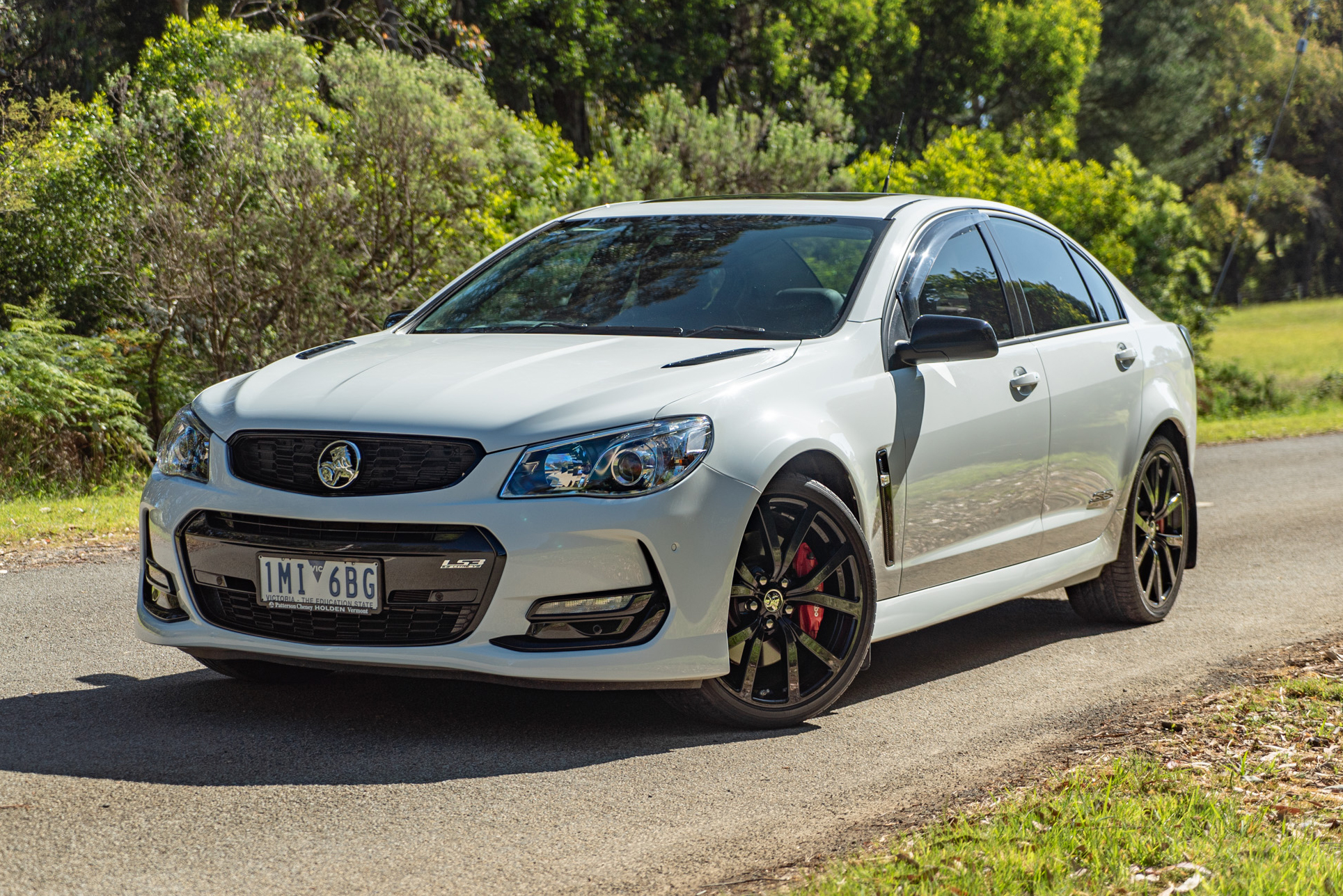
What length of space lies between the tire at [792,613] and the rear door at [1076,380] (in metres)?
1.47

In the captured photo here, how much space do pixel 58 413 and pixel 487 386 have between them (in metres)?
7.70

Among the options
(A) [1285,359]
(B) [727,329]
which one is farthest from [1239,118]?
(B) [727,329]

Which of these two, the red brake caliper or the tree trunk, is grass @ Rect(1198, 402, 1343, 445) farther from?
the red brake caliper

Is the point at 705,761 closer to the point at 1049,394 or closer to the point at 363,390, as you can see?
the point at 363,390

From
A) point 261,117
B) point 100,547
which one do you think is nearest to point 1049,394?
point 100,547

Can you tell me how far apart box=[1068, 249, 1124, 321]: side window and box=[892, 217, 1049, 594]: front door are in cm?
90

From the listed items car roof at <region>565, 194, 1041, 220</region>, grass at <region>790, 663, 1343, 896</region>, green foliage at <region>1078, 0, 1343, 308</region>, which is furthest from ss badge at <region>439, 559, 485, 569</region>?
green foliage at <region>1078, 0, 1343, 308</region>

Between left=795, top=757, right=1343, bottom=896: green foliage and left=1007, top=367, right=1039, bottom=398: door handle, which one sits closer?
left=795, top=757, right=1343, bottom=896: green foliage

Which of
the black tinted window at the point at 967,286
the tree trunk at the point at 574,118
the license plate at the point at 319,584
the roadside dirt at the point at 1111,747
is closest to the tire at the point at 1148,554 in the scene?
the roadside dirt at the point at 1111,747

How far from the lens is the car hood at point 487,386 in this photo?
14.0 feet

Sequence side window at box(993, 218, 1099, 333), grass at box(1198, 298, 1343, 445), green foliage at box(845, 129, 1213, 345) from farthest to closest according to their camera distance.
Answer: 1. green foliage at box(845, 129, 1213, 345)
2. grass at box(1198, 298, 1343, 445)
3. side window at box(993, 218, 1099, 333)

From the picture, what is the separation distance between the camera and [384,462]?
14.0 ft

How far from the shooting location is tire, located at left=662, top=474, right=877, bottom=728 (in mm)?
4547

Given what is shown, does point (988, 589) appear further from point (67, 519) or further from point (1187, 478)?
point (67, 519)
